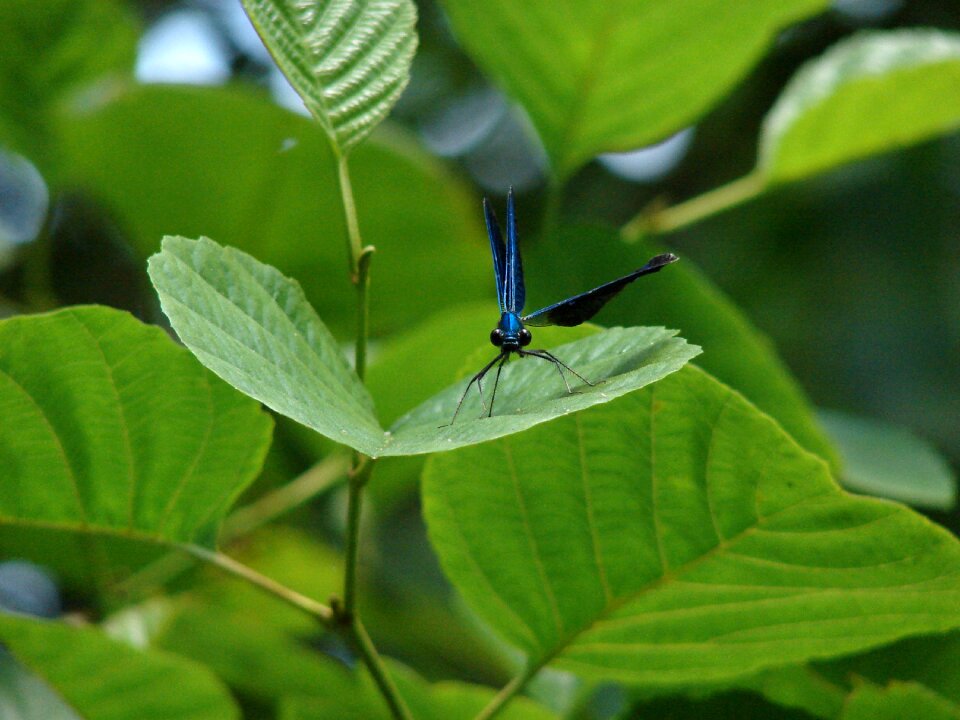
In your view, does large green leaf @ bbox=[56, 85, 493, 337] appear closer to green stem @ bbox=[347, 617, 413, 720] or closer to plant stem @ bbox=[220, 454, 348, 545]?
plant stem @ bbox=[220, 454, 348, 545]

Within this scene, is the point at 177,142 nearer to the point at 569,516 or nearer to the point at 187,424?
the point at 187,424

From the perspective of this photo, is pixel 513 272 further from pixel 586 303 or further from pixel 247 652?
pixel 247 652

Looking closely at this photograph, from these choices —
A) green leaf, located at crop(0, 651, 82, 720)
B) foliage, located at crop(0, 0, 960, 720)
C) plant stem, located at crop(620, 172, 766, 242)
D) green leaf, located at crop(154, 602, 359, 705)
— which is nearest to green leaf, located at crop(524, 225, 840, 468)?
foliage, located at crop(0, 0, 960, 720)

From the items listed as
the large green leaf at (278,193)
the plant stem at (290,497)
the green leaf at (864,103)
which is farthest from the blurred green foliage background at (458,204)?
the green leaf at (864,103)

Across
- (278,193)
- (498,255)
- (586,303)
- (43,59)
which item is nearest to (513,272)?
(498,255)

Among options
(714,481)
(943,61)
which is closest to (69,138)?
(714,481)
